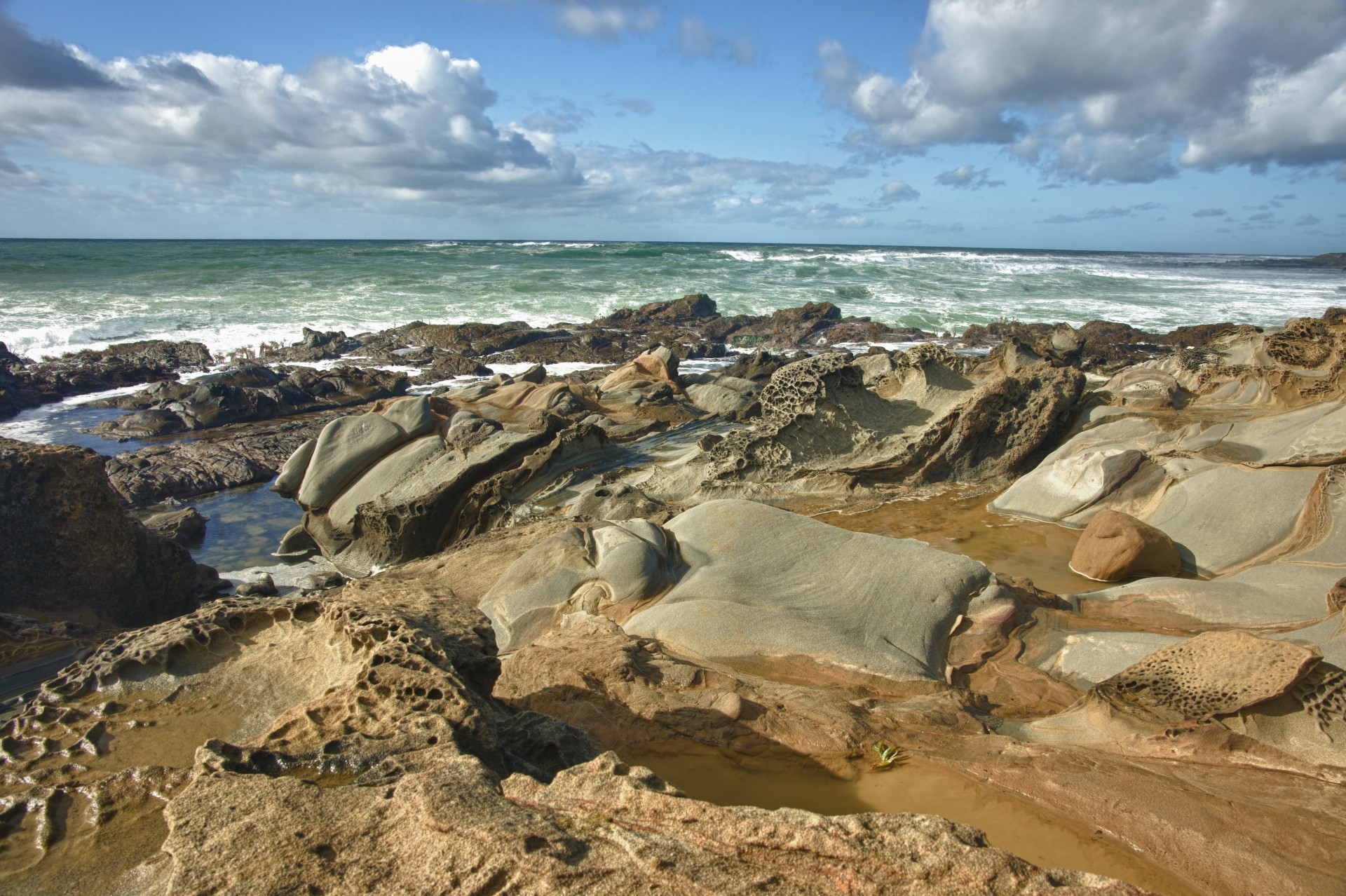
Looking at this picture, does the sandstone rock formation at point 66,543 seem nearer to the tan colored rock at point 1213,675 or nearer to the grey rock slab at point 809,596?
the grey rock slab at point 809,596

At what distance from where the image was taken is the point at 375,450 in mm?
6898

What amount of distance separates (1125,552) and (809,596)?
2.25 m

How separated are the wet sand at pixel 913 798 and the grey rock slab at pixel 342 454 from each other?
4949 millimetres

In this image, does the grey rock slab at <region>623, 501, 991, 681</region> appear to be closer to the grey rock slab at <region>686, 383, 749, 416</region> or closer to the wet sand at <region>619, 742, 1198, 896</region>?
the wet sand at <region>619, 742, 1198, 896</region>

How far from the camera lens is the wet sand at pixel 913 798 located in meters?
2.16

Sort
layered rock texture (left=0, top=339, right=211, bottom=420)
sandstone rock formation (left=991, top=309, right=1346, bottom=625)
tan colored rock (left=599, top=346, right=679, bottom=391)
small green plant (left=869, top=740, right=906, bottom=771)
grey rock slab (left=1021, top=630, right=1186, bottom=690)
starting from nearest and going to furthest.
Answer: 1. small green plant (left=869, top=740, right=906, bottom=771)
2. grey rock slab (left=1021, top=630, right=1186, bottom=690)
3. sandstone rock formation (left=991, top=309, right=1346, bottom=625)
4. tan colored rock (left=599, top=346, right=679, bottom=391)
5. layered rock texture (left=0, top=339, right=211, bottom=420)

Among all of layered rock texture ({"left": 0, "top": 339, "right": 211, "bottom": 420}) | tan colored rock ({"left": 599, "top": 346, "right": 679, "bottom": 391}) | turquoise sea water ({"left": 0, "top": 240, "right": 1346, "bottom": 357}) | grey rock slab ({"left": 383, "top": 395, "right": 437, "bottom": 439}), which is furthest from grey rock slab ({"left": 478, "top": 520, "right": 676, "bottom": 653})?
turquoise sea water ({"left": 0, "top": 240, "right": 1346, "bottom": 357})

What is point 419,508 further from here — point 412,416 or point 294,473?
point 294,473

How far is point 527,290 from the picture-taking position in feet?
94.2

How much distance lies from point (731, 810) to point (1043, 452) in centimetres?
647

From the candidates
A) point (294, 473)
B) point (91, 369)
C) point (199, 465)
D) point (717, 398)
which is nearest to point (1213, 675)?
point (294, 473)

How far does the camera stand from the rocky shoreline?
1.57m

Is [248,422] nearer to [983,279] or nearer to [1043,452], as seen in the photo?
[1043,452]

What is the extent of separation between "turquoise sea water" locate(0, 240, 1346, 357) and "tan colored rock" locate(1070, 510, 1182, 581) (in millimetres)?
19040
